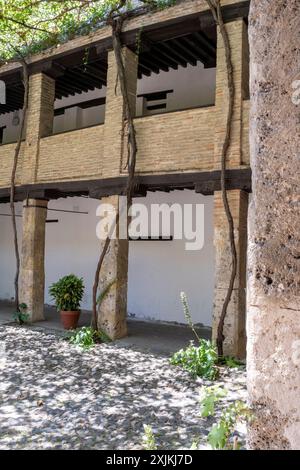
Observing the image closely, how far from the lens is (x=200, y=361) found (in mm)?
6305

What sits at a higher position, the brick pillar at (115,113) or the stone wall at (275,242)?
the brick pillar at (115,113)

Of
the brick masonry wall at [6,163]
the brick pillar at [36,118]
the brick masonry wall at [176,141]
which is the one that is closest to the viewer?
the brick masonry wall at [176,141]

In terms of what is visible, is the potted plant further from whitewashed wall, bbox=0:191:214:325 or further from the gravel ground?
whitewashed wall, bbox=0:191:214:325

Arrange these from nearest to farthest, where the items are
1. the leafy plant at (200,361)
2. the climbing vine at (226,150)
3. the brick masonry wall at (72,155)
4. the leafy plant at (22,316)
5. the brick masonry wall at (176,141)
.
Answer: the leafy plant at (200,361) < the climbing vine at (226,150) < the brick masonry wall at (176,141) < the brick masonry wall at (72,155) < the leafy plant at (22,316)

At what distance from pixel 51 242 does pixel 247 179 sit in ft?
26.5

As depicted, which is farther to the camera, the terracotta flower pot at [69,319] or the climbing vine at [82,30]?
the terracotta flower pot at [69,319]

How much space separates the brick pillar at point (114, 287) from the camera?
824 centimetres

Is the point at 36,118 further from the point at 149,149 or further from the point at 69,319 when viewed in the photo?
the point at 69,319

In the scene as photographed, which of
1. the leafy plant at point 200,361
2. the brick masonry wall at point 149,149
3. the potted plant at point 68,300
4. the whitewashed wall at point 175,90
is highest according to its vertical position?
the whitewashed wall at point 175,90

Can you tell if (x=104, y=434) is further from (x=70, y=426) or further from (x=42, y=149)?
(x=42, y=149)

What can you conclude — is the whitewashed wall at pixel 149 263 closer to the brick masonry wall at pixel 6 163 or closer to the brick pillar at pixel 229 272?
the brick masonry wall at pixel 6 163

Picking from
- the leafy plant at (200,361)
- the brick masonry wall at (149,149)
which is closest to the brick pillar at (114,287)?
A: the brick masonry wall at (149,149)

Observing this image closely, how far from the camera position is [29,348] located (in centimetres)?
764

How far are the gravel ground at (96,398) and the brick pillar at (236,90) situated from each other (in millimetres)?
3710
